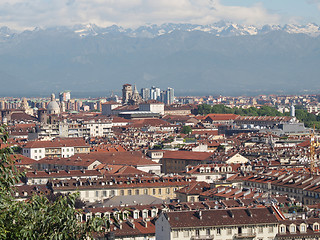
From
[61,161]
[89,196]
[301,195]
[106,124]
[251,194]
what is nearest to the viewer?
[251,194]

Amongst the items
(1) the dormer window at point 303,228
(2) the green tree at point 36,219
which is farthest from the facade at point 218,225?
(2) the green tree at point 36,219

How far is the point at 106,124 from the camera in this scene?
464ft

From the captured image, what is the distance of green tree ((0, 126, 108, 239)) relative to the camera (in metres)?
16.1

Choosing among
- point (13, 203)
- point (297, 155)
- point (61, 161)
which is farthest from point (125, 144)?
point (13, 203)

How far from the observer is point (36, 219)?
16.4m

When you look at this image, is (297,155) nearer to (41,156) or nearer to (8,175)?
(41,156)

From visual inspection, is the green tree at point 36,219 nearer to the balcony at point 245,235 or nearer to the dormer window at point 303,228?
the balcony at point 245,235

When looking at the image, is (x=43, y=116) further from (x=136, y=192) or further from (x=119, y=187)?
(x=136, y=192)

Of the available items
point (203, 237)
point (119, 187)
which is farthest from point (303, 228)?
point (119, 187)

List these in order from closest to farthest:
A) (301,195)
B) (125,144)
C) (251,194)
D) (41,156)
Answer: (251,194)
(301,195)
(41,156)
(125,144)

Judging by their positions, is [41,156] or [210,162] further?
Answer: [41,156]

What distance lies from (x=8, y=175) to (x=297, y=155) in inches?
2349

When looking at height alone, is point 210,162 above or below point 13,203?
below

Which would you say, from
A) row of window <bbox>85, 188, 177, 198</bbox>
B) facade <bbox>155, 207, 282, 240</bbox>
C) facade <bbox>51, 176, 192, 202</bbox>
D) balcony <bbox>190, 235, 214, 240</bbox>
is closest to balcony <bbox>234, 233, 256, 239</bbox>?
facade <bbox>155, 207, 282, 240</bbox>
